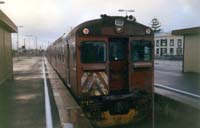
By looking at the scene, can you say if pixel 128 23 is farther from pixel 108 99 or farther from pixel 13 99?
pixel 13 99

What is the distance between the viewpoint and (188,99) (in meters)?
10.3

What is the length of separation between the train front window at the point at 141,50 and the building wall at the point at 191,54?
11126 millimetres

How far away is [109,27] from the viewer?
880cm

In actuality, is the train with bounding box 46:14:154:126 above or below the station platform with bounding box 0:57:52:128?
above

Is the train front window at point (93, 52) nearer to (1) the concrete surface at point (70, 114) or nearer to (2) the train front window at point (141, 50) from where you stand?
(2) the train front window at point (141, 50)

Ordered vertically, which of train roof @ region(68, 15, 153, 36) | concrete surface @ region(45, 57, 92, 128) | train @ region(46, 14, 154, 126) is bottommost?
concrete surface @ region(45, 57, 92, 128)

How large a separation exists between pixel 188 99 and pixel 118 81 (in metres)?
2.58

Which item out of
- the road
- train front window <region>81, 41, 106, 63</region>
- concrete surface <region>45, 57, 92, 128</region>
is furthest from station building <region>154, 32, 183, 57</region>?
train front window <region>81, 41, 106, 63</region>

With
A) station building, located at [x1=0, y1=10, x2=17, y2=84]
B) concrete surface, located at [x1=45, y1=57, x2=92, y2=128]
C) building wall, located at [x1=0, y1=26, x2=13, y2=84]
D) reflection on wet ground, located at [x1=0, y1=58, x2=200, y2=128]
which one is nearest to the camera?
concrete surface, located at [x1=45, y1=57, x2=92, y2=128]

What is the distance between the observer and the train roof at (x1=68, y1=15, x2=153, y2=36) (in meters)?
8.59

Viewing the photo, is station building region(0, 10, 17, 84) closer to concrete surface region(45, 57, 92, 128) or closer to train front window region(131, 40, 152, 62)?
concrete surface region(45, 57, 92, 128)

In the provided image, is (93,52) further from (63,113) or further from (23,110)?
(23,110)

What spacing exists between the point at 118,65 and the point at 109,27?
1.06 meters

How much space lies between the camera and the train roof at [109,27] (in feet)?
28.2
